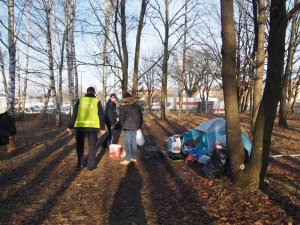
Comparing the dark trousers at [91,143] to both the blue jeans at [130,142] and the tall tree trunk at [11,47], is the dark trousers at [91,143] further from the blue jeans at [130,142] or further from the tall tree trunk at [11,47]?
the tall tree trunk at [11,47]

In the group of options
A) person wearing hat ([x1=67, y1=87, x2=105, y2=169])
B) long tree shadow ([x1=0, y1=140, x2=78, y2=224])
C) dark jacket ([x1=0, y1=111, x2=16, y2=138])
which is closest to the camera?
long tree shadow ([x1=0, y1=140, x2=78, y2=224])

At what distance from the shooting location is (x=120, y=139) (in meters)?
14.1

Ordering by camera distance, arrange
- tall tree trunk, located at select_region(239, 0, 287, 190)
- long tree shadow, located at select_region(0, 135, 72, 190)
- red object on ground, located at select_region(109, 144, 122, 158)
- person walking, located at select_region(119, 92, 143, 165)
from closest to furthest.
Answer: tall tree trunk, located at select_region(239, 0, 287, 190)
long tree shadow, located at select_region(0, 135, 72, 190)
person walking, located at select_region(119, 92, 143, 165)
red object on ground, located at select_region(109, 144, 122, 158)

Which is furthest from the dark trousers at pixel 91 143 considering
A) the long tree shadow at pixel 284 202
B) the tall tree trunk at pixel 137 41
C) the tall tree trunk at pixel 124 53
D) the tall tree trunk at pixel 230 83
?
the tall tree trunk at pixel 137 41

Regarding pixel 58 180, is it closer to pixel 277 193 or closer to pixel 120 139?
pixel 277 193

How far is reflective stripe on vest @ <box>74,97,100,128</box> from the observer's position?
8109 millimetres

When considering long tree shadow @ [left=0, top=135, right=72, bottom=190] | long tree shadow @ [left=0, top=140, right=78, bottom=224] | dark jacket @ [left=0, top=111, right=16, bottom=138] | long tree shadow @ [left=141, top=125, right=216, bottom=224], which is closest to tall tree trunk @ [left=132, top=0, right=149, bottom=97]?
long tree shadow @ [left=0, top=135, right=72, bottom=190]

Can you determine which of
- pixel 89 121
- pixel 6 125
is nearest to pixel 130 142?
pixel 89 121

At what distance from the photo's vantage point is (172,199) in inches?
229

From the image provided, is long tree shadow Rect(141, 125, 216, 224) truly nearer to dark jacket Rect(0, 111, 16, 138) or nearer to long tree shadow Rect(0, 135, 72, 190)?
long tree shadow Rect(0, 135, 72, 190)

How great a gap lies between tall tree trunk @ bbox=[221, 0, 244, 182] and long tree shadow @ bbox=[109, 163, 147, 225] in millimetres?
1817

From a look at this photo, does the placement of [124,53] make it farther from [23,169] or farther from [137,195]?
[137,195]

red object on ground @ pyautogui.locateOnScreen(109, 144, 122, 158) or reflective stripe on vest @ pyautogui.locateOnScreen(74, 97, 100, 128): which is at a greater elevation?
reflective stripe on vest @ pyautogui.locateOnScreen(74, 97, 100, 128)

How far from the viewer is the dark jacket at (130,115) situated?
891cm
